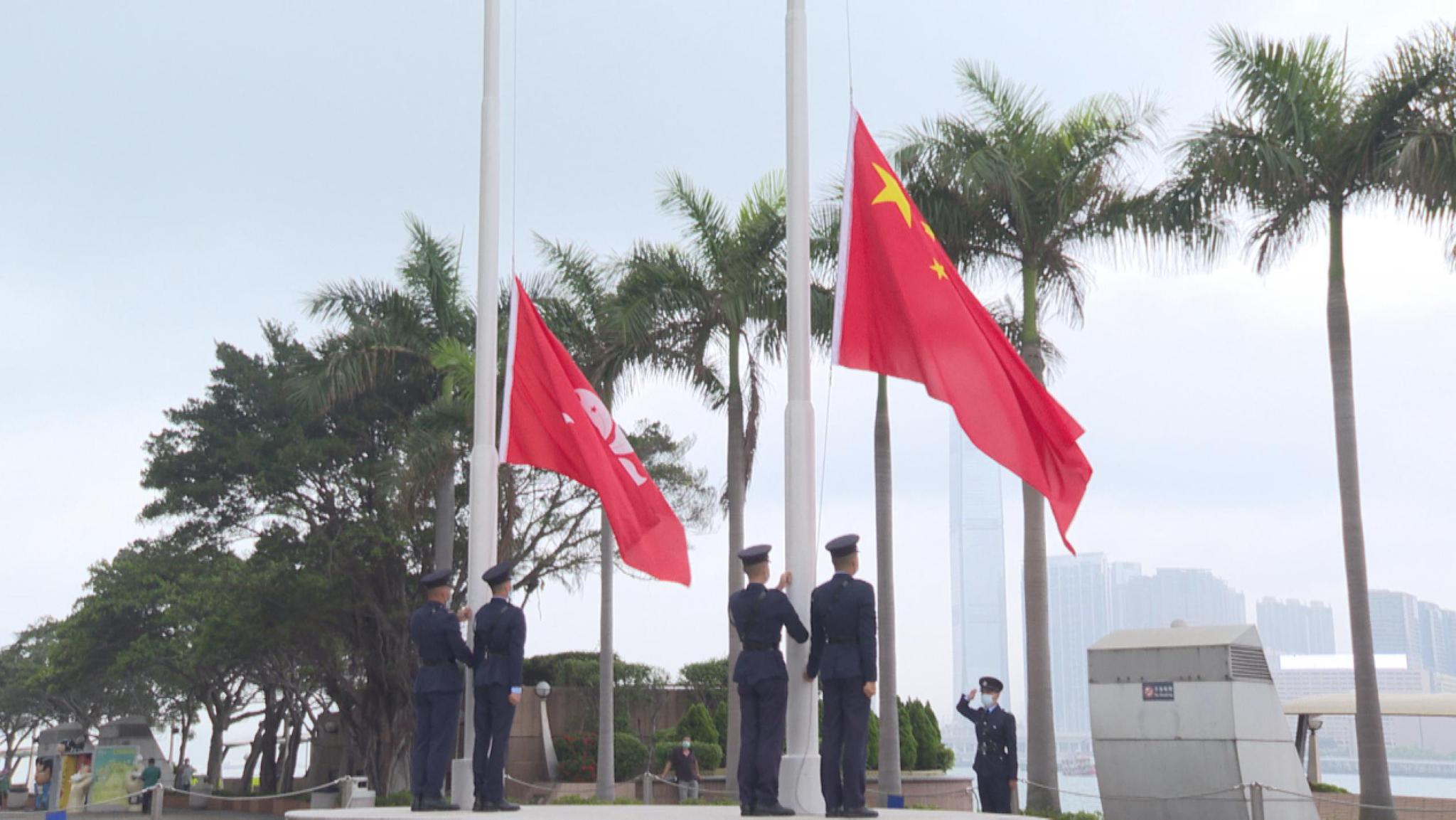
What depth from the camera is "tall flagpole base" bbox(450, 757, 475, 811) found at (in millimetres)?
11406

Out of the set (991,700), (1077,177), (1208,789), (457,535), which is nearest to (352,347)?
(457,535)

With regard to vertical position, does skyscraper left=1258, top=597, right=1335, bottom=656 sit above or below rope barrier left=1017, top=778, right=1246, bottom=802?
above

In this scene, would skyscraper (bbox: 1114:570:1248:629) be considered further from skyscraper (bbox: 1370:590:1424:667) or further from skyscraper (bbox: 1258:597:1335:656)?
skyscraper (bbox: 1370:590:1424:667)

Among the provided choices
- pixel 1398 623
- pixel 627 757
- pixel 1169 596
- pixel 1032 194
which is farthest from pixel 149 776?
pixel 1169 596

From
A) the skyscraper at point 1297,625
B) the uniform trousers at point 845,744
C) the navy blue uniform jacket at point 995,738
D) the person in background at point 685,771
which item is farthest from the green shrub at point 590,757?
the skyscraper at point 1297,625

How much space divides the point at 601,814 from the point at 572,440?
3.36 m

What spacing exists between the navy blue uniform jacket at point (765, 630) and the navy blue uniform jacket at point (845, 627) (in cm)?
18

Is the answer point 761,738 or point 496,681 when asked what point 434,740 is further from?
point 761,738

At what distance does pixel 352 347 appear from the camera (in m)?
29.1

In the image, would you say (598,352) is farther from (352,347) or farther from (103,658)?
(103,658)

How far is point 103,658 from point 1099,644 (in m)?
33.2

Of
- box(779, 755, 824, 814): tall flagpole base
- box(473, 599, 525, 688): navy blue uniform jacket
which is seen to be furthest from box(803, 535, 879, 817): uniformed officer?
box(473, 599, 525, 688): navy blue uniform jacket

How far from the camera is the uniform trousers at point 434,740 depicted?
10734 millimetres

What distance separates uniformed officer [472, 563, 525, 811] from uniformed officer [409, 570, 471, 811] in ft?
0.59
